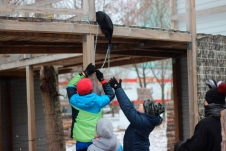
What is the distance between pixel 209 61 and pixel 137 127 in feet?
12.9

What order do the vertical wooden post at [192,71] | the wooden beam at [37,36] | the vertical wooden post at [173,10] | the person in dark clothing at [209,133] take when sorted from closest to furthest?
the person in dark clothing at [209,133]
the wooden beam at [37,36]
the vertical wooden post at [192,71]
the vertical wooden post at [173,10]

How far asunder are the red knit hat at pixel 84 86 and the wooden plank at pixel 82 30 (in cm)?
93

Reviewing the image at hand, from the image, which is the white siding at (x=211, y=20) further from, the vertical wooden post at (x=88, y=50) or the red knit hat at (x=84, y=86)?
the red knit hat at (x=84, y=86)

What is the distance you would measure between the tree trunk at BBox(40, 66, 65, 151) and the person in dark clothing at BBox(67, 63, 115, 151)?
5184 mm

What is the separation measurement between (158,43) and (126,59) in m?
3.21

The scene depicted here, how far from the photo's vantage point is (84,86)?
6.34 meters

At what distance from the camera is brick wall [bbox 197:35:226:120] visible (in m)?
8.59

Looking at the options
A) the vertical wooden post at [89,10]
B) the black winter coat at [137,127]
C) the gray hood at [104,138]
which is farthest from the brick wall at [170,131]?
the black winter coat at [137,127]

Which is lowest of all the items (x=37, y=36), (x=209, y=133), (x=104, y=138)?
(x=104, y=138)

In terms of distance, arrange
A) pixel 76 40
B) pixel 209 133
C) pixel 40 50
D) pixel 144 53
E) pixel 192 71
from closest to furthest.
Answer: pixel 209 133, pixel 76 40, pixel 192 71, pixel 40 50, pixel 144 53

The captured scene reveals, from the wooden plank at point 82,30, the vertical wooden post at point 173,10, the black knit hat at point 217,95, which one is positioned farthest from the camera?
the vertical wooden post at point 173,10

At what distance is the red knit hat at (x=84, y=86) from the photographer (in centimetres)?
634

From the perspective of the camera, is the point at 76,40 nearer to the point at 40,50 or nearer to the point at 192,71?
the point at 40,50

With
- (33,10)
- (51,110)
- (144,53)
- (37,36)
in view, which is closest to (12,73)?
(51,110)
